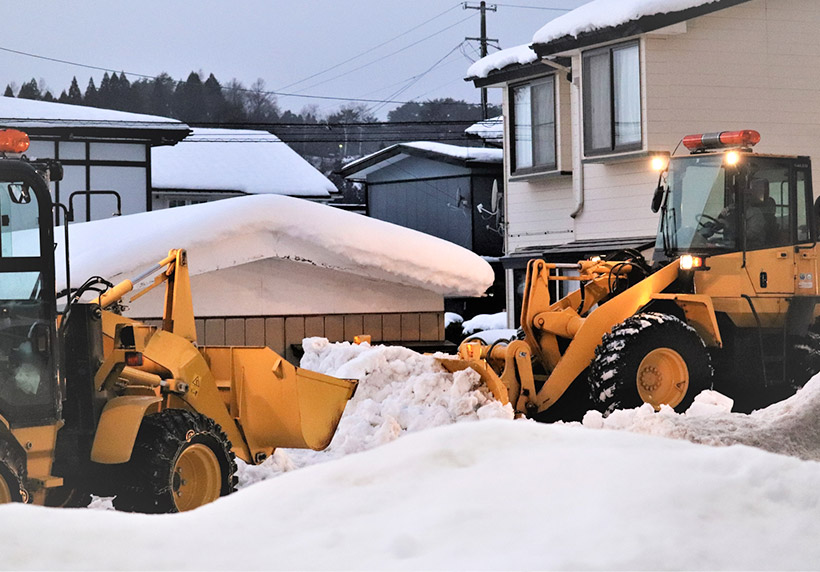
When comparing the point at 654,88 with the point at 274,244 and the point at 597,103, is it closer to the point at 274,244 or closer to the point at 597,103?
the point at 597,103

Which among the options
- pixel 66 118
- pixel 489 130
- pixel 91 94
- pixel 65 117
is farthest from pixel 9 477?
pixel 91 94

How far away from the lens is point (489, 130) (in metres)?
27.7

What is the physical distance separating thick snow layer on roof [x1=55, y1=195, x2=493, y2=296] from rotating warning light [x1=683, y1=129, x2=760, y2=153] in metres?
2.78

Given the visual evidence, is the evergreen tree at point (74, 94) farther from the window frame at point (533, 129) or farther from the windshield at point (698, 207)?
the windshield at point (698, 207)

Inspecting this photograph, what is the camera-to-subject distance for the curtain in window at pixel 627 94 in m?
15.8

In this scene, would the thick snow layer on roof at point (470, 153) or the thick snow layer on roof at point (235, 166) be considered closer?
the thick snow layer on roof at point (470, 153)

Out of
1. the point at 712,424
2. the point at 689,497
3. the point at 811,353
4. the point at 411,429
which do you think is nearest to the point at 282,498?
the point at 689,497

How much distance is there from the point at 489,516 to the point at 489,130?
2491 cm

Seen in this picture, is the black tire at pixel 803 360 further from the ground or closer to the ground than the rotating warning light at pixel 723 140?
closer to the ground

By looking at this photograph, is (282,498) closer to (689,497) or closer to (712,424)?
(689,497)

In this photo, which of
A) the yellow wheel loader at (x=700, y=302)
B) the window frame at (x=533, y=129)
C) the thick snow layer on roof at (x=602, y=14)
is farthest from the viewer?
the window frame at (x=533, y=129)

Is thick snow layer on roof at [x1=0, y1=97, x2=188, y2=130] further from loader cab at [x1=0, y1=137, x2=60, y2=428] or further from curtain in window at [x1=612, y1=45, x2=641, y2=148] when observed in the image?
loader cab at [x1=0, y1=137, x2=60, y2=428]

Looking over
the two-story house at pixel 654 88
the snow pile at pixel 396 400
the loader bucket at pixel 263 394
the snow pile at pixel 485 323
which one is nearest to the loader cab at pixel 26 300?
the loader bucket at pixel 263 394

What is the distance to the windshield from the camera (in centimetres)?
988
